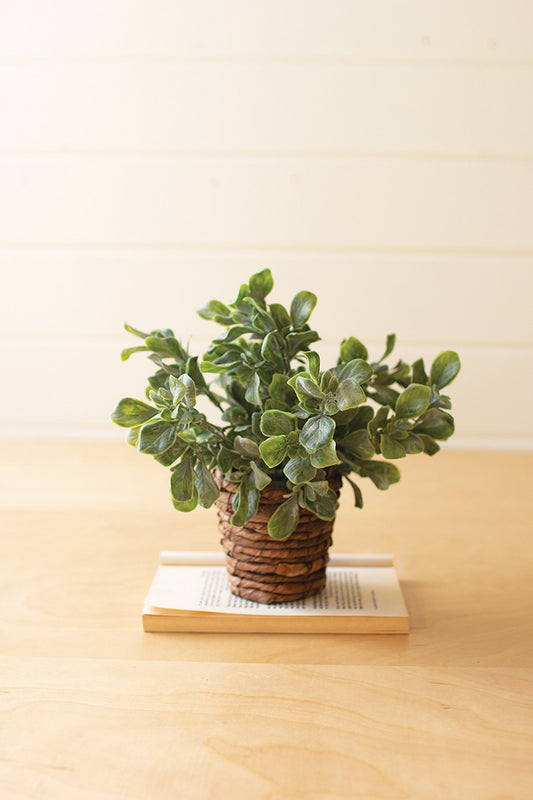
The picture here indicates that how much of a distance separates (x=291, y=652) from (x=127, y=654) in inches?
6.4

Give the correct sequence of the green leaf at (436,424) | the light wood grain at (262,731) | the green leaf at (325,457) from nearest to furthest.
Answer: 1. the light wood grain at (262,731)
2. the green leaf at (325,457)
3. the green leaf at (436,424)

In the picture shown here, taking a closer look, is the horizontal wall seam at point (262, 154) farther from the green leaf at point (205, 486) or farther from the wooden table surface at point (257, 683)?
the green leaf at point (205, 486)

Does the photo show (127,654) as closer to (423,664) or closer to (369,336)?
(423,664)

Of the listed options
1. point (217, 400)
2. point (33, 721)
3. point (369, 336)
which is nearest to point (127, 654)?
point (33, 721)

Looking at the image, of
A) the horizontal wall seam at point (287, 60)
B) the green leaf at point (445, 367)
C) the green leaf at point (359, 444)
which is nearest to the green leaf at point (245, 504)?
the green leaf at point (359, 444)

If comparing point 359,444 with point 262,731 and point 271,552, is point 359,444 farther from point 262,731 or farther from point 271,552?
point 262,731

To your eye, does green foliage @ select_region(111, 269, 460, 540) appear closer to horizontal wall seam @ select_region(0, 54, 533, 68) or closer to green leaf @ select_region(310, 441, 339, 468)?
green leaf @ select_region(310, 441, 339, 468)

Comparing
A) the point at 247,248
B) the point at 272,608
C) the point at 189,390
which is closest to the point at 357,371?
the point at 189,390

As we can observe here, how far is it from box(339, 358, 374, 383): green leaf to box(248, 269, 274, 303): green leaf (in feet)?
0.44

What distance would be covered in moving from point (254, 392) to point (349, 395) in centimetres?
12

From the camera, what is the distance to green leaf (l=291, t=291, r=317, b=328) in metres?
0.87

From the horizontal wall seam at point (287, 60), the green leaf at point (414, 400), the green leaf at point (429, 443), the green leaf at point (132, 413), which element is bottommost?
the green leaf at point (429, 443)

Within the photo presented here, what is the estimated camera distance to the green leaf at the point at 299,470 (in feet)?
2.61

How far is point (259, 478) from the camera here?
2.74 ft
